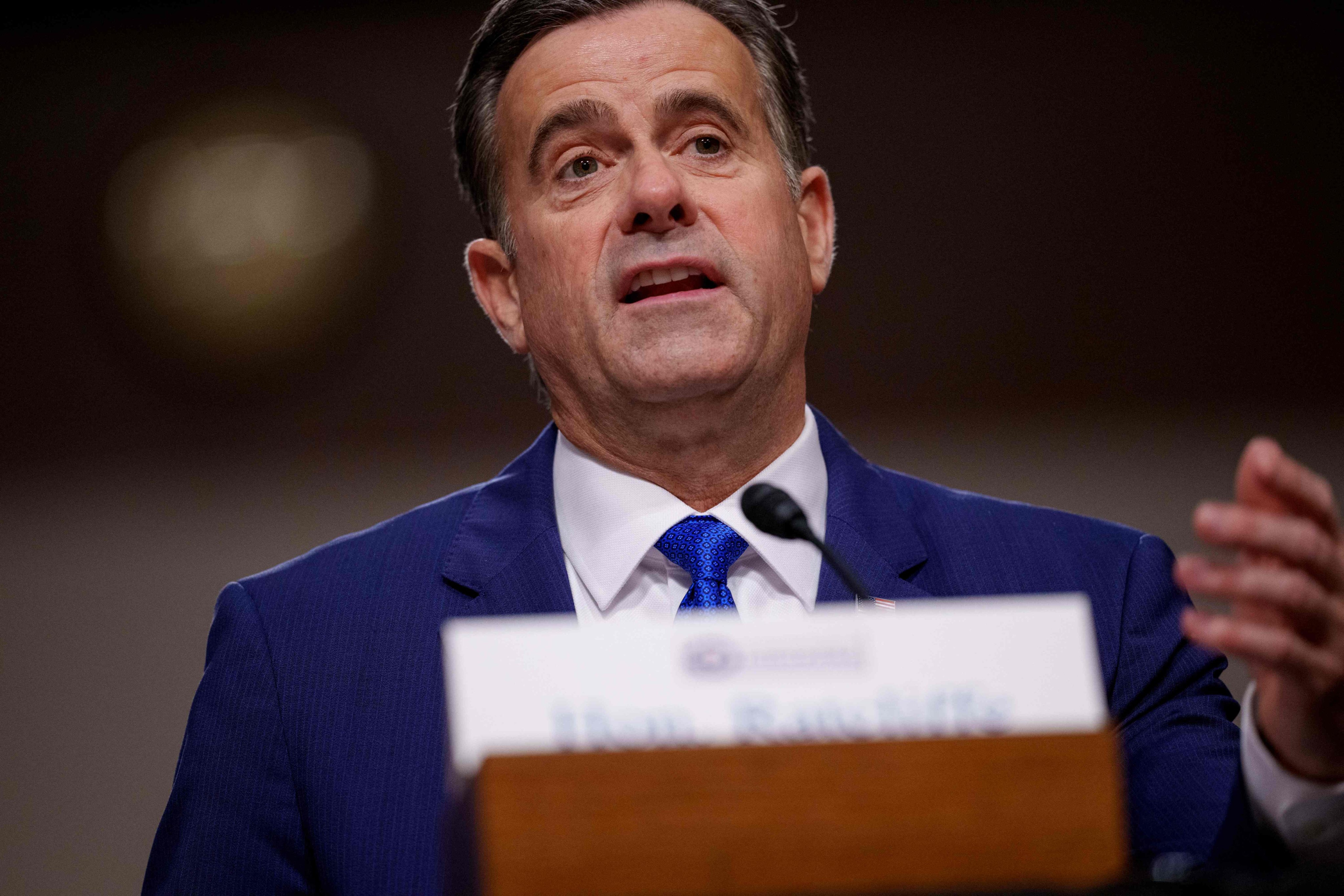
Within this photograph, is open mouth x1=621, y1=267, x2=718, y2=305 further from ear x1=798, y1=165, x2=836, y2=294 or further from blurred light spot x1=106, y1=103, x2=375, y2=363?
blurred light spot x1=106, y1=103, x2=375, y2=363

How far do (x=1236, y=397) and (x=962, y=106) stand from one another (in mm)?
1073

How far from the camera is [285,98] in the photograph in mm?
3562

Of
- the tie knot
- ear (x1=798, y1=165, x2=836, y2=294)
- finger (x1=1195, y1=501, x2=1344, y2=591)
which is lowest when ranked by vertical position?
the tie knot

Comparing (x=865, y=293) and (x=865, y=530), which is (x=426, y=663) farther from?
(x=865, y=293)

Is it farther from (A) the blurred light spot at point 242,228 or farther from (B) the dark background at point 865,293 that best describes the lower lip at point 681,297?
(A) the blurred light spot at point 242,228

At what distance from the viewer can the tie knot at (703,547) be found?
192cm

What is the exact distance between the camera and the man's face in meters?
1.98

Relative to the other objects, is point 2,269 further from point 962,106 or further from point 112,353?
point 962,106

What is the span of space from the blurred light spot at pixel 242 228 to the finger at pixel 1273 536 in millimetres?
2891

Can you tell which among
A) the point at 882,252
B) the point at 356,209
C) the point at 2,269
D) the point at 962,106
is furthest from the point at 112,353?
the point at 962,106

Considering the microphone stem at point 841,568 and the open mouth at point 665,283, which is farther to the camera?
the open mouth at point 665,283

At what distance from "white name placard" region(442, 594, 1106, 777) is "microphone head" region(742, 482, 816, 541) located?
1.40 ft

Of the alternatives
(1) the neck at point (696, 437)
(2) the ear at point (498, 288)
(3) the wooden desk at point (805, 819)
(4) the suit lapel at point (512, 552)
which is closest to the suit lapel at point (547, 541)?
(4) the suit lapel at point (512, 552)

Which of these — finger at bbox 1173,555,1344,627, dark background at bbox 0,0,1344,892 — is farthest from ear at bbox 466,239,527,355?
finger at bbox 1173,555,1344,627
